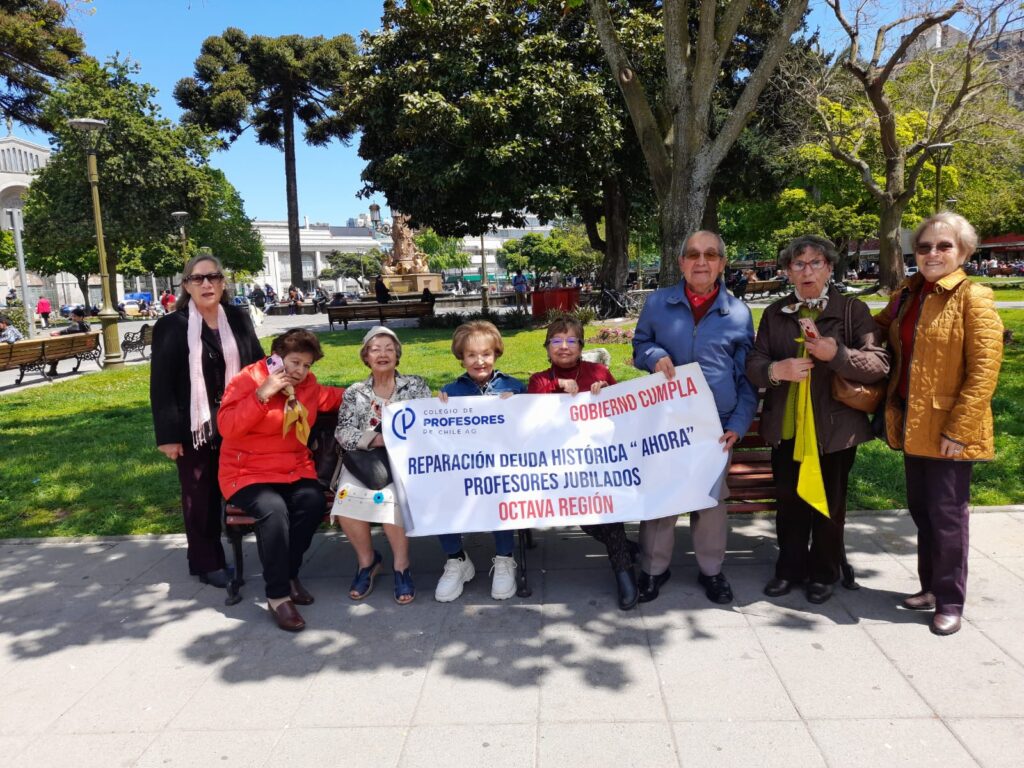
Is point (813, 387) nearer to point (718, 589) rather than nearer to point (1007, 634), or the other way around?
point (718, 589)

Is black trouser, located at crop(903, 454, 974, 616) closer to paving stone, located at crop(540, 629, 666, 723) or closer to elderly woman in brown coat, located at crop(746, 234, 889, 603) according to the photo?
elderly woman in brown coat, located at crop(746, 234, 889, 603)

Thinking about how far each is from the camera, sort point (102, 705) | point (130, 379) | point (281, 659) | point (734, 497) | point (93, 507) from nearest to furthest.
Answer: point (102, 705), point (281, 659), point (734, 497), point (93, 507), point (130, 379)

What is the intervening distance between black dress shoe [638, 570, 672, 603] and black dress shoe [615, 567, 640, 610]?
46mm

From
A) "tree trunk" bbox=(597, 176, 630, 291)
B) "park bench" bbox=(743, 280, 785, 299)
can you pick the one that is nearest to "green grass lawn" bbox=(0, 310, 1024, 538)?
"tree trunk" bbox=(597, 176, 630, 291)

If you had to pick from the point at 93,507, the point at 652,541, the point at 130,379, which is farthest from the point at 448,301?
the point at 652,541

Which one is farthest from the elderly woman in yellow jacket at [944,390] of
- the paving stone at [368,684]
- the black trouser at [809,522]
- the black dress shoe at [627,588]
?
the paving stone at [368,684]

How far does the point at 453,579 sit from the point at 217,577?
59.9 inches

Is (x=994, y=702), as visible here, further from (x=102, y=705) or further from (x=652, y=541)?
(x=102, y=705)

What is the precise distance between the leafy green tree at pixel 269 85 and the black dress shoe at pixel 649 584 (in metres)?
34.5

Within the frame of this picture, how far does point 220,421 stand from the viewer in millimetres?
4062

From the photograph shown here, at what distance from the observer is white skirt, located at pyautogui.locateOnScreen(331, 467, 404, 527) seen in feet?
13.6

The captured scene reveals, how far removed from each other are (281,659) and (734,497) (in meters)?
2.72

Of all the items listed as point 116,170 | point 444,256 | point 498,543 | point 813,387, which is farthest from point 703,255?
point 444,256

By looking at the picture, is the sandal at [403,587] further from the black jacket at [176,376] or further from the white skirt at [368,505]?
the black jacket at [176,376]
